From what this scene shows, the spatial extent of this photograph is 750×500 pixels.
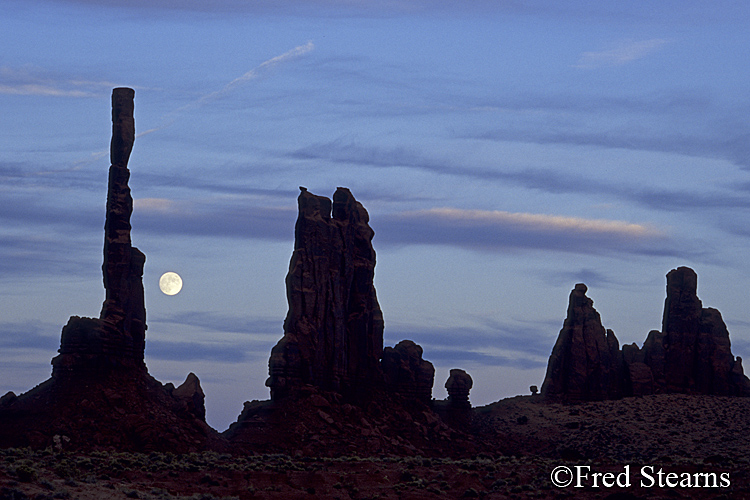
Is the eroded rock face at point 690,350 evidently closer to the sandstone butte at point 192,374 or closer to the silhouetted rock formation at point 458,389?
the silhouetted rock formation at point 458,389

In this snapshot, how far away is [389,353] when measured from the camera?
12350 cm

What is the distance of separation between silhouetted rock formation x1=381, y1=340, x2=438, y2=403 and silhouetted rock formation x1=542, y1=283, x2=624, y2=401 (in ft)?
77.1

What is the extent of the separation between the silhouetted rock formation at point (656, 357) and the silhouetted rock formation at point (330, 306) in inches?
1276

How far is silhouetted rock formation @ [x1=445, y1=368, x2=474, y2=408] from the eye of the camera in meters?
130

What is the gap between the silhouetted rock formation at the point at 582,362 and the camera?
139875 millimetres

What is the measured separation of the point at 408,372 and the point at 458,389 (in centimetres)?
1024

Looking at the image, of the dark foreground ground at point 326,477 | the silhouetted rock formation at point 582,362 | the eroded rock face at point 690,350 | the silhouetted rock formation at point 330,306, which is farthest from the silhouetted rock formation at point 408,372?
the eroded rock face at point 690,350

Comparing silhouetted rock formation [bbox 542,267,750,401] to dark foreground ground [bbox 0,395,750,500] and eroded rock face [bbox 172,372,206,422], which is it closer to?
dark foreground ground [bbox 0,395,750,500]

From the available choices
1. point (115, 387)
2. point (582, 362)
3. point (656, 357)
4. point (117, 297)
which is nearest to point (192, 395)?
point (115, 387)

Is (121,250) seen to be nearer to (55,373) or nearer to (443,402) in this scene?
(55,373)

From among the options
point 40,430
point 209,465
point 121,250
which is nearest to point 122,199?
point 121,250

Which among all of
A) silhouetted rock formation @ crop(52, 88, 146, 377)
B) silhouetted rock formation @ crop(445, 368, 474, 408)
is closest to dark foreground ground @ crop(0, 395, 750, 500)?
silhouetted rock formation @ crop(52, 88, 146, 377)

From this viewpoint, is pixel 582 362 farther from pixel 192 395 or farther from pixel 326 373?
pixel 192 395

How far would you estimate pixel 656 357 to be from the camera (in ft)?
476
